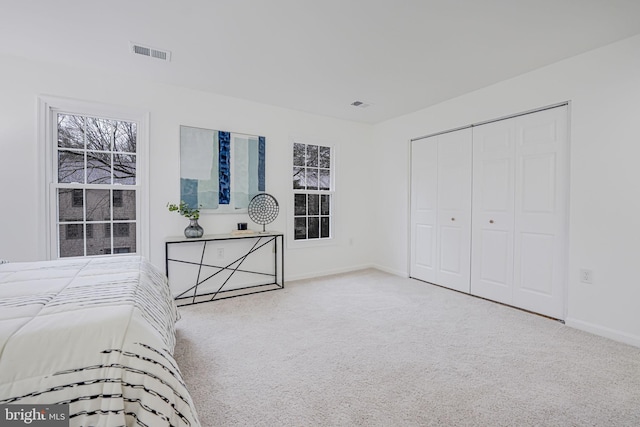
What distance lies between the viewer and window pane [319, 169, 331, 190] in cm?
443

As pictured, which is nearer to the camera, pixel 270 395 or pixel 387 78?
pixel 270 395

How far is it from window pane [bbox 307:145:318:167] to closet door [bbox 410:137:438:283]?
1.43 meters

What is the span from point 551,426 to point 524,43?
2698 millimetres

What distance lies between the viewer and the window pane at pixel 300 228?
4.18 m

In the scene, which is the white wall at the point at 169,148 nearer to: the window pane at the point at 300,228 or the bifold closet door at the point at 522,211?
the window pane at the point at 300,228

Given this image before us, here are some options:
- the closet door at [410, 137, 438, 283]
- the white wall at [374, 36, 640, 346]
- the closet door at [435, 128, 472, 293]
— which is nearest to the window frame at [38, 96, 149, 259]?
the closet door at [410, 137, 438, 283]

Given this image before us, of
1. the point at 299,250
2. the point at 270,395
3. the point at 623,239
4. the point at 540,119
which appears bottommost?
the point at 270,395

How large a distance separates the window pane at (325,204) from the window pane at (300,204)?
297 millimetres

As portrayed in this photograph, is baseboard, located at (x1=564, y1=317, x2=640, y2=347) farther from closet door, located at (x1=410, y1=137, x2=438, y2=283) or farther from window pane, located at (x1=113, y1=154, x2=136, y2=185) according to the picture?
window pane, located at (x1=113, y1=154, x2=136, y2=185)

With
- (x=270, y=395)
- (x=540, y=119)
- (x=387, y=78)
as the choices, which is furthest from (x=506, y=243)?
(x=270, y=395)

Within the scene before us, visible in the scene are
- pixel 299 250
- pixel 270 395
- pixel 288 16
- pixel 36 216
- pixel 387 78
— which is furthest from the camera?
pixel 299 250

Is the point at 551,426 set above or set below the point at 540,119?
below

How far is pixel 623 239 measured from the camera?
2.33 meters

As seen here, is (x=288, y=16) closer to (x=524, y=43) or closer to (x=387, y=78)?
(x=387, y=78)
